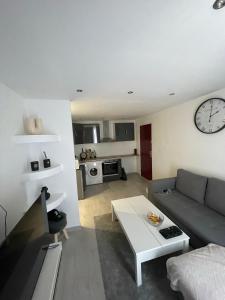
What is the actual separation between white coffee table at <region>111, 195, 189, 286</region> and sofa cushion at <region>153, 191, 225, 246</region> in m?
0.25

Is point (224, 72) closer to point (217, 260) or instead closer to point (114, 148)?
point (217, 260)

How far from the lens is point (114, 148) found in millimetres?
5645

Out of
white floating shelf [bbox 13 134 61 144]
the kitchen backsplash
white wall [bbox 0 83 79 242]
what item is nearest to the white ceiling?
white wall [bbox 0 83 79 242]

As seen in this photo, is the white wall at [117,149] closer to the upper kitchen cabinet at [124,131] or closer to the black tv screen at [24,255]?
the upper kitchen cabinet at [124,131]

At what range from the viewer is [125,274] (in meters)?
1.64

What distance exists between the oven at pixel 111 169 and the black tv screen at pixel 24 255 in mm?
3448

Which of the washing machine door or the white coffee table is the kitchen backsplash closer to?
the washing machine door

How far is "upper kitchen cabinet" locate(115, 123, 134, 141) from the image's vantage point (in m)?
5.31

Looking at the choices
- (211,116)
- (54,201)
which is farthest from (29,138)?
(211,116)

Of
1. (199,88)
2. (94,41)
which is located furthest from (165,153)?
(94,41)

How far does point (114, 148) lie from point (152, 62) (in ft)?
14.5

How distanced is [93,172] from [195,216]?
3319 millimetres

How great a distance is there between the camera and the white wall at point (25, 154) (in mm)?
1542

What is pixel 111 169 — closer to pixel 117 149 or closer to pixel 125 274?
pixel 117 149
